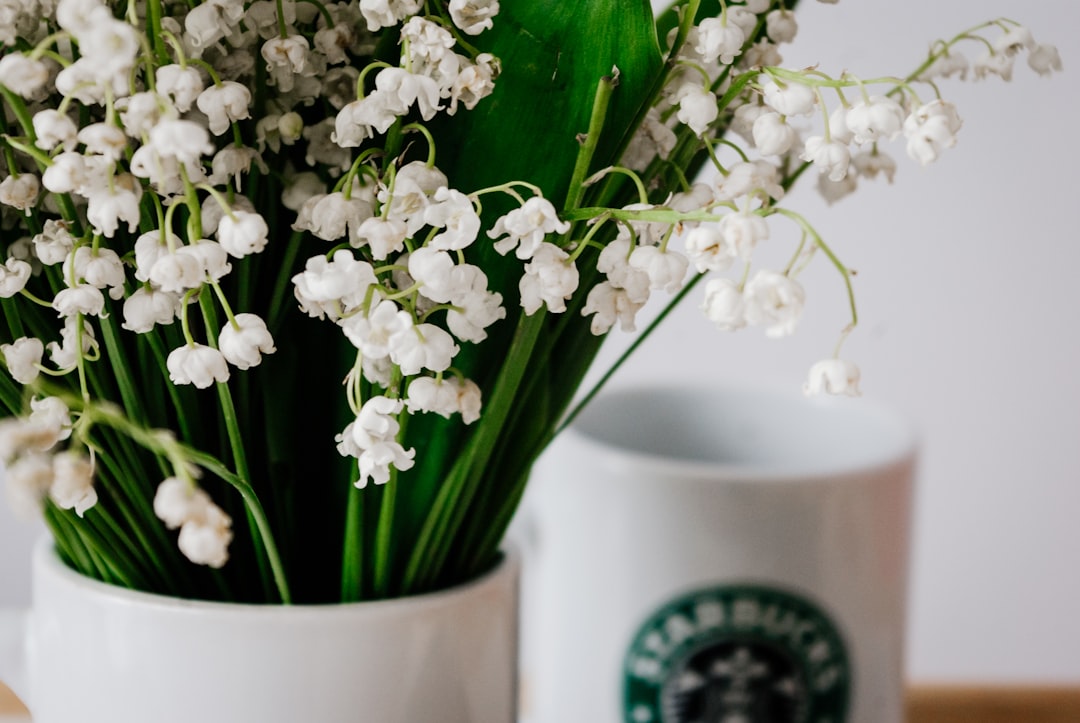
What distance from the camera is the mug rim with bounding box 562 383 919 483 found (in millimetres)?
437

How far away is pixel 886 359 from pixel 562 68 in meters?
0.47

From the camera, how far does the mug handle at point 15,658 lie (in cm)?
38

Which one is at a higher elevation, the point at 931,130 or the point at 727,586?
the point at 931,130

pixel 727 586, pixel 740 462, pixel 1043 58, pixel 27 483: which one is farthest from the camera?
pixel 740 462

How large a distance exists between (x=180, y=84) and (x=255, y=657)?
0.50ft

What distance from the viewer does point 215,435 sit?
0.31 meters

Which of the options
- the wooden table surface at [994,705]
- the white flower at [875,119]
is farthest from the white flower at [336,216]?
the wooden table surface at [994,705]

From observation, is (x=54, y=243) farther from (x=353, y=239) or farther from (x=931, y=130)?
(x=931, y=130)

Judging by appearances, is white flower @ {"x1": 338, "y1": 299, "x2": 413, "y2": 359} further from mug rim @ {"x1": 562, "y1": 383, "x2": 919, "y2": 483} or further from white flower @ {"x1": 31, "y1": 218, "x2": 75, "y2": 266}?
mug rim @ {"x1": 562, "y1": 383, "x2": 919, "y2": 483}

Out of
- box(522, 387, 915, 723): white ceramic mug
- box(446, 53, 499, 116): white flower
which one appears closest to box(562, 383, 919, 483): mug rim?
box(522, 387, 915, 723): white ceramic mug

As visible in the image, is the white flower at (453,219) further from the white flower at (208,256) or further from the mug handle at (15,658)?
the mug handle at (15,658)

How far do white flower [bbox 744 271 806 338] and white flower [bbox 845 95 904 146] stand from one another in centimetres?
4

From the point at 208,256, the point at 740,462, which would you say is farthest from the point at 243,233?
the point at 740,462

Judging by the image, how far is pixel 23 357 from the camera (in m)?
0.26
